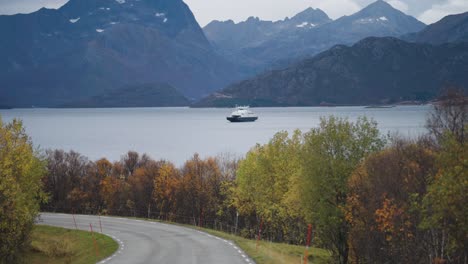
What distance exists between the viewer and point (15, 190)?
1628 inches

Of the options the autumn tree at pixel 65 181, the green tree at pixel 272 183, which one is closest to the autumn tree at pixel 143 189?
the autumn tree at pixel 65 181

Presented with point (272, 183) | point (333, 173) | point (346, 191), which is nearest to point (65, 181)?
point (272, 183)

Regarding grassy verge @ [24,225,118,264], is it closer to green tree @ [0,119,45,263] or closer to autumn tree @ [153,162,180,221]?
green tree @ [0,119,45,263]

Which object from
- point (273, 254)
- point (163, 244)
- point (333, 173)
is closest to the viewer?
point (273, 254)

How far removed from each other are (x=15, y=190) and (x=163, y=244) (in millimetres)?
11285

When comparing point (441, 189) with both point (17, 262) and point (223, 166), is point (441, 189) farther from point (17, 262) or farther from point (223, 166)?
point (223, 166)

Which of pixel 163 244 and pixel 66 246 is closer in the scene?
pixel 163 244

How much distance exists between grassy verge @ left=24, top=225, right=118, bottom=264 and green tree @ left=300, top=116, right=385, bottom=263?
17.7 metres

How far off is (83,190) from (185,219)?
93.5ft

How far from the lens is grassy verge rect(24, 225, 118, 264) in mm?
41066

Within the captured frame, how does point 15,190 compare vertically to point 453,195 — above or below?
below

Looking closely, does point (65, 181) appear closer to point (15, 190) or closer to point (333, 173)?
point (15, 190)

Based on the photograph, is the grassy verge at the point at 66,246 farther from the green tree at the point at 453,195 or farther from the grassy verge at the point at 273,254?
the green tree at the point at 453,195

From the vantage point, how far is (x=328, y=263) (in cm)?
4984
